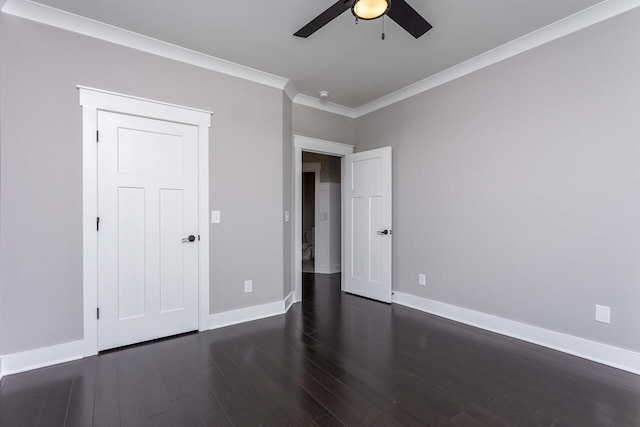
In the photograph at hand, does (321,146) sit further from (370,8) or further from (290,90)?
(370,8)

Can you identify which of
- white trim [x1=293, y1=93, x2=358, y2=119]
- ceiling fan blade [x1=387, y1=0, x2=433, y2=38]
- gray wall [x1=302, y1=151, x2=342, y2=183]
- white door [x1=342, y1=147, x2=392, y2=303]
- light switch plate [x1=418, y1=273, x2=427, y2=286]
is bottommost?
light switch plate [x1=418, y1=273, x2=427, y2=286]

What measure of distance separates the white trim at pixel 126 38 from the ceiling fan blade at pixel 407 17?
5.75 ft

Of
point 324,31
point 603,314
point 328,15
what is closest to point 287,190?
point 324,31

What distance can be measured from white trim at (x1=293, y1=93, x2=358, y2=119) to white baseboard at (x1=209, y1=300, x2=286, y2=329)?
2592mm

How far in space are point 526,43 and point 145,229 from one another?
12.6ft

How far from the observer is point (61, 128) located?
7.80 feet

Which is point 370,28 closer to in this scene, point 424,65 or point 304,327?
point 424,65

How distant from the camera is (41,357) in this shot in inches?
89.6

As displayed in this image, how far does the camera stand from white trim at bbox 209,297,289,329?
3067mm

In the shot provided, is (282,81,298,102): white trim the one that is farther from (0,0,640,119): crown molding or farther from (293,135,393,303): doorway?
(293,135,393,303): doorway

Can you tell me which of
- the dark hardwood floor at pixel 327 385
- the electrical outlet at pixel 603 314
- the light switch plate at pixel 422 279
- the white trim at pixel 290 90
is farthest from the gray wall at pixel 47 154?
the electrical outlet at pixel 603 314

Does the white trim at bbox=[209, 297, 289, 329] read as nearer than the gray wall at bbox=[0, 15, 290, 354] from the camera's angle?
No

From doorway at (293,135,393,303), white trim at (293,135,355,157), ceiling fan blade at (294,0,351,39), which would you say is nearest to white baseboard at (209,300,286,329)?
doorway at (293,135,393,303)

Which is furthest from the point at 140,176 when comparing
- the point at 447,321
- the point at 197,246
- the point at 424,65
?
the point at 447,321
